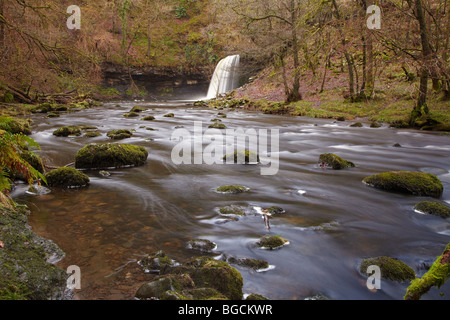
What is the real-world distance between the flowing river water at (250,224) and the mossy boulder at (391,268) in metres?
0.08

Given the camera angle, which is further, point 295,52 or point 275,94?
point 275,94

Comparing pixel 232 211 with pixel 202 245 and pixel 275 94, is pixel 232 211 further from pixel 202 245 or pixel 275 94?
pixel 275 94

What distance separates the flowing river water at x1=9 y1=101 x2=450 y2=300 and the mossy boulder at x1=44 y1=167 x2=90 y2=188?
0.22 m

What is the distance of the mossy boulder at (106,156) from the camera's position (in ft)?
21.5

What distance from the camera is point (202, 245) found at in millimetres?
3412

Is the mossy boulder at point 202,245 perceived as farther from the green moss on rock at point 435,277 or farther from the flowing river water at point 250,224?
the green moss on rock at point 435,277

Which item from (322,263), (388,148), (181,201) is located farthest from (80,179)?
(388,148)

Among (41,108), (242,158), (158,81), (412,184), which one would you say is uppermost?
(158,81)

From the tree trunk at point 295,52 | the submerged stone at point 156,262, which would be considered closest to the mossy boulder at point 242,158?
the submerged stone at point 156,262

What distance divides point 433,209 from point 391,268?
2131 mm

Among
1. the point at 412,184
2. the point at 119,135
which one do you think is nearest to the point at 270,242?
the point at 412,184

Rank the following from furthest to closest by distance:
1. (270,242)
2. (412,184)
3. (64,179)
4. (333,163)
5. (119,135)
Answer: (119,135)
(333,163)
(412,184)
(64,179)
(270,242)

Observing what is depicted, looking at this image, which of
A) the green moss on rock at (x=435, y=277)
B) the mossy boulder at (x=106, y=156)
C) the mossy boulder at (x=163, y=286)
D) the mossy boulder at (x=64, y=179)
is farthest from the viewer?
the mossy boulder at (x=106, y=156)

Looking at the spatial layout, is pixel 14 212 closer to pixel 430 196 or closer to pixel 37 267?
pixel 37 267
